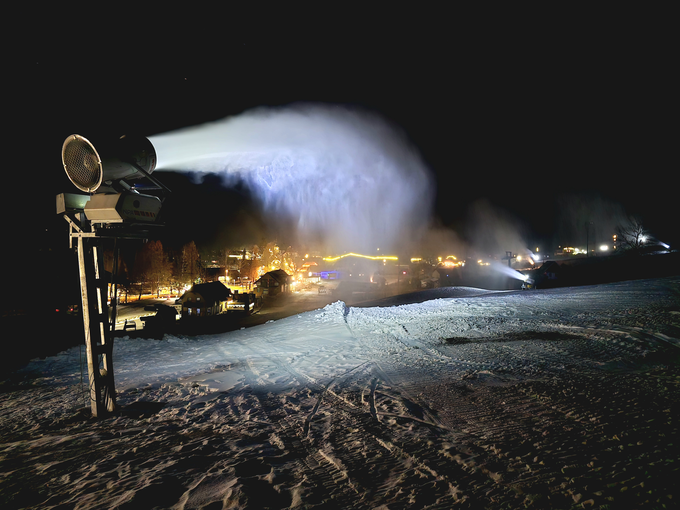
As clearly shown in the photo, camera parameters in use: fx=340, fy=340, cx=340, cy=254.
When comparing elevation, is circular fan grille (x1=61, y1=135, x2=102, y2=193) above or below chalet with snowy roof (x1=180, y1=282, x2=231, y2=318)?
above

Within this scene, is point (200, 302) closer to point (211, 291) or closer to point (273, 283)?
point (211, 291)

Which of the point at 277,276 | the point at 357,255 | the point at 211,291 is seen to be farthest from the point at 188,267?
the point at 357,255

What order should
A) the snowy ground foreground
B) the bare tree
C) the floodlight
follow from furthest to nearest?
1. the bare tree
2. the floodlight
3. the snowy ground foreground

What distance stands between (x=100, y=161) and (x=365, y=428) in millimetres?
5366

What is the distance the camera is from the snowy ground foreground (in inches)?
131

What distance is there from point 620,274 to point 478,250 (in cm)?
6729

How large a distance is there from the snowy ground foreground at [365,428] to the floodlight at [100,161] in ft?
12.1

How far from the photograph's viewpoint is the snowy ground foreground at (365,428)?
3.33 m

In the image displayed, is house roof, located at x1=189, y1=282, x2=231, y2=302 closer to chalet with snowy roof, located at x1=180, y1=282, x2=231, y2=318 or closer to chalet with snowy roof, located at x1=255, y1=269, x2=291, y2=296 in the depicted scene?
chalet with snowy roof, located at x1=180, y1=282, x2=231, y2=318

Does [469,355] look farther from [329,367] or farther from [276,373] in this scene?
[276,373]

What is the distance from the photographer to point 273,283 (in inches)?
2259

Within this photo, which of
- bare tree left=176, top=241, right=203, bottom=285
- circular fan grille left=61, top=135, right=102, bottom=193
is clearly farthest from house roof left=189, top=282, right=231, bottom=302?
circular fan grille left=61, top=135, right=102, bottom=193

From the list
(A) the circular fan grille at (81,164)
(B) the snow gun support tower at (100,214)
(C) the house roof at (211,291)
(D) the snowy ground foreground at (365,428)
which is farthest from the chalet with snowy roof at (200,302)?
(A) the circular fan grille at (81,164)

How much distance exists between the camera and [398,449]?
4164 mm
